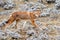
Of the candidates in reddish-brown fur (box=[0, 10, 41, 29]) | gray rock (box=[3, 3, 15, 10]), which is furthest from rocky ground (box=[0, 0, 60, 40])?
gray rock (box=[3, 3, 15, 10])

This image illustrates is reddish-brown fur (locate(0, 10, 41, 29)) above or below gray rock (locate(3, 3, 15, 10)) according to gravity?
above

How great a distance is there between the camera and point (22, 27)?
9.78 meters

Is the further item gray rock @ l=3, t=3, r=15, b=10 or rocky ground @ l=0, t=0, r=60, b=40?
gray rock @ l=3, t=3, r=15, b=10

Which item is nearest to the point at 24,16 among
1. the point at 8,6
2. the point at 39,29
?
the point at 39,29

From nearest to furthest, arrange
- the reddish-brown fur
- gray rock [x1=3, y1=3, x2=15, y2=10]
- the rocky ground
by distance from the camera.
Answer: the rocky ground, the reddish-brown fur, gray rock [x1=3, y1=3, x2=15, y2=10]

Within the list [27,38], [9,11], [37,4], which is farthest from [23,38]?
[37,4]

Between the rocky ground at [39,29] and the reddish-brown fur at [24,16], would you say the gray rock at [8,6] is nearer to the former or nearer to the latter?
the rocky ground at [39,29]

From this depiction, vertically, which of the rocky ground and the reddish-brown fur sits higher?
the reddish-brown fur

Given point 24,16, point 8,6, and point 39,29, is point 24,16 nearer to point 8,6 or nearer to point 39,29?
point 39,29

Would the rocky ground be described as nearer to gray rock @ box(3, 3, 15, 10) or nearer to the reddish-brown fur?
the reddish-brown fur

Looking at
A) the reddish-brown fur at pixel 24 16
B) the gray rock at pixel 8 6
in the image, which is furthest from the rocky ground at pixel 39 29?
the gray rock at pixel 8 6

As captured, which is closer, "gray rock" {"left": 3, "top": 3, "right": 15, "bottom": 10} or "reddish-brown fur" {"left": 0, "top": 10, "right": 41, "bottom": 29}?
"reddish-brown fur" {"left": 0, "top": 10, "right": 41, "bottom": 29}

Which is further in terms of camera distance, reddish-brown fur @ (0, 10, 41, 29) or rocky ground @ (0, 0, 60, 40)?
reddish-brown fur @ (0, 10, 41, 29)

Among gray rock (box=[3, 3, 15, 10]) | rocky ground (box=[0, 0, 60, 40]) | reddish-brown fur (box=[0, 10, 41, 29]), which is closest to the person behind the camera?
rocky ground (box=[0, 0, 60, 40])
